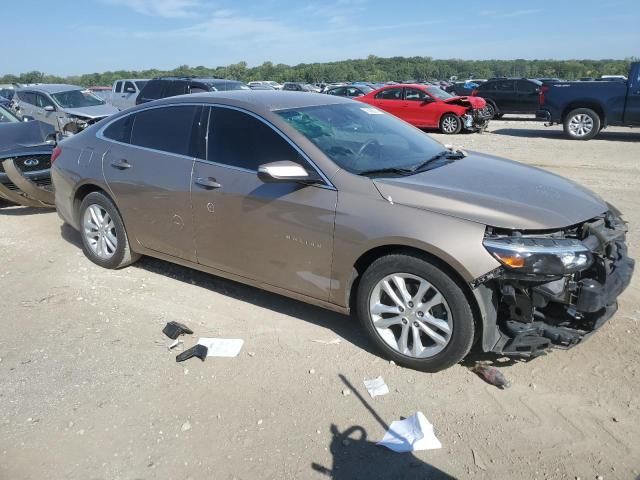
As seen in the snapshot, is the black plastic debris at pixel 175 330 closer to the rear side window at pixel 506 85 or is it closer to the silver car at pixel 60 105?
the silver car at pixel 60 105

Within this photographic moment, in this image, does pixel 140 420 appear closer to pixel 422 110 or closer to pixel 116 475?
pixel 116 475

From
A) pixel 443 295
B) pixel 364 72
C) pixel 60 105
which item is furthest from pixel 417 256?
pixel 364 72

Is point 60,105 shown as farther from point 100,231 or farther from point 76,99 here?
point 100,231

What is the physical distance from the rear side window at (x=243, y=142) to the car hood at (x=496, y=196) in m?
0.76

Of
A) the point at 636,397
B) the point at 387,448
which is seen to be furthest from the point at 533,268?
the point at 387,448

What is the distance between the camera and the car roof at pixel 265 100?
4.16 meters

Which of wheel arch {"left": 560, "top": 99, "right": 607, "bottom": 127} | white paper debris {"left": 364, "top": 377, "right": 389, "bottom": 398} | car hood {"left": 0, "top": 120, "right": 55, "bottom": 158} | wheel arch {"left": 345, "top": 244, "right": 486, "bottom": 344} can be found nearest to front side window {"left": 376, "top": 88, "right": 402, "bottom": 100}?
wheel arch {"left": 560, "top": 99, "right": 607, "bottom": 127}

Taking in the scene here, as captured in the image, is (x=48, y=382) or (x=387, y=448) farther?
(x=48, y=382)

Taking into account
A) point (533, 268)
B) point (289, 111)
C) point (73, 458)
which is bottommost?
point (73, 458)

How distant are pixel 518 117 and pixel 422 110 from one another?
9.02 m

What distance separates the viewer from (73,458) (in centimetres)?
281

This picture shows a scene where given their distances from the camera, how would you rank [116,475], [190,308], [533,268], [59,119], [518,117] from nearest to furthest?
[116,475], [533,268], [190,308], [59,119], [518,117]

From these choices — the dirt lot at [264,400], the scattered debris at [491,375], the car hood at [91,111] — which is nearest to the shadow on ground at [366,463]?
the dirt lot at [264,400]

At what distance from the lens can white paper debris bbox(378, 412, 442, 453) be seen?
284 cm
